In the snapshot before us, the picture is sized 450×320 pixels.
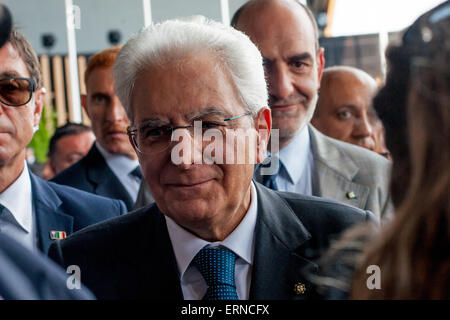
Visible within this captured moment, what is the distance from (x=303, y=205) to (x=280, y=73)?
27.3 inches

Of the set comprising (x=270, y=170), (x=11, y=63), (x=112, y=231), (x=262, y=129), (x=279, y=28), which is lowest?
(x=112, y=231)

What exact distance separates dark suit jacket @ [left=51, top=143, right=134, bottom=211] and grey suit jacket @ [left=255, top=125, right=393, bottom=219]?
853 mm

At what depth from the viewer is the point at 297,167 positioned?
2.09m

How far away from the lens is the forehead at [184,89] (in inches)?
52.5

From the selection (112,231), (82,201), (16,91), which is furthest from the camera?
(82,201)

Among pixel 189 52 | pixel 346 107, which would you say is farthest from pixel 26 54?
pixel 346 107

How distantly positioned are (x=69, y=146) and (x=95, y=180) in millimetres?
2103

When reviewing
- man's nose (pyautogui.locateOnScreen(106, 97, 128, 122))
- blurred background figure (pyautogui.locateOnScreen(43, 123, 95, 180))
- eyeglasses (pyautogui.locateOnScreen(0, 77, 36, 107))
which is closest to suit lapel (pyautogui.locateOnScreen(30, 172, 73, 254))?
eyeglasses (pyautogui.locateOnScreen(0, 77, 36, 107))

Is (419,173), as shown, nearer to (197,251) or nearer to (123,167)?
(197,251)

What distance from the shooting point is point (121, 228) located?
152 centimetres

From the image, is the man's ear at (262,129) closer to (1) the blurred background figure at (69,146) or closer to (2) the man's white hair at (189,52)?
(2) the man's white hair at (189,52)

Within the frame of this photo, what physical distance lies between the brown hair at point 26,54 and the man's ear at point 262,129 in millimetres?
682

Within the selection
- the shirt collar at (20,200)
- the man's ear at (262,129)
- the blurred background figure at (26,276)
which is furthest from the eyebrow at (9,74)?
the blurred background figure at (26,276)
